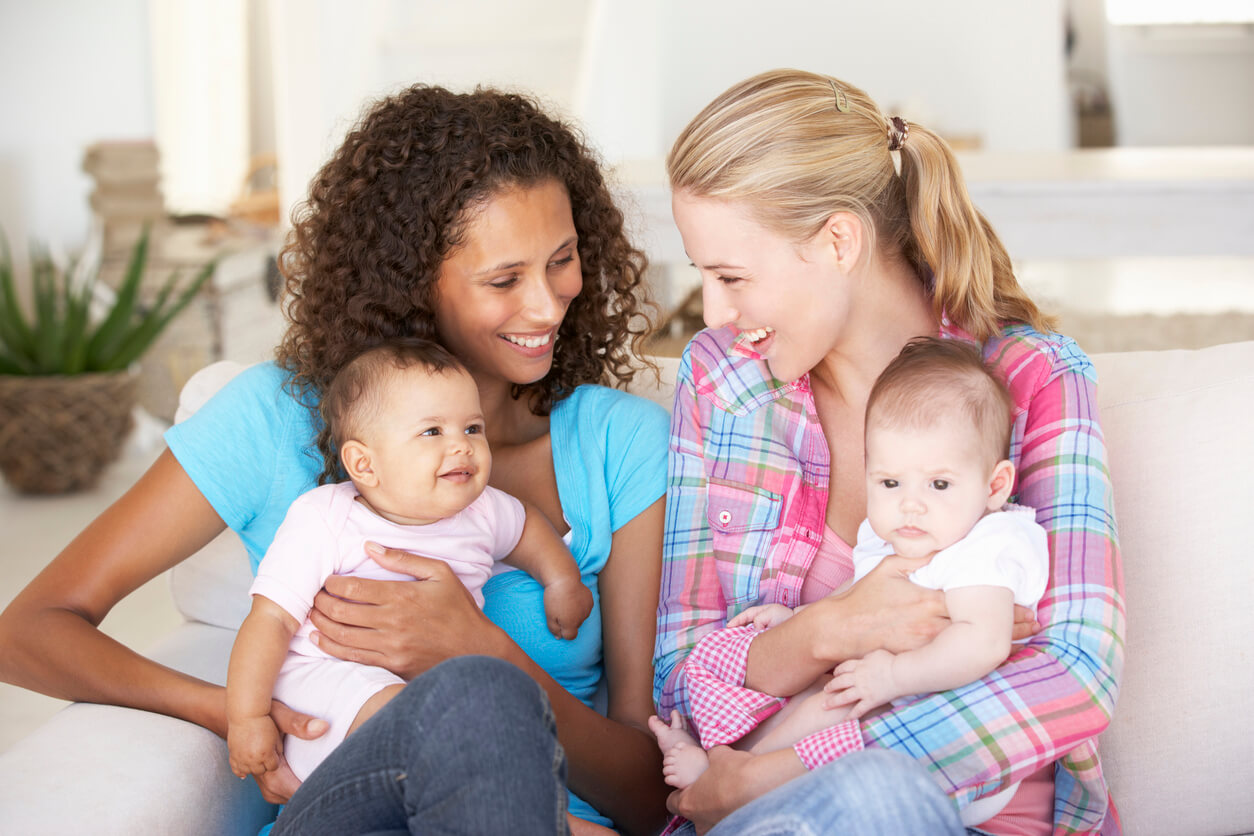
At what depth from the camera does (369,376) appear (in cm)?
140

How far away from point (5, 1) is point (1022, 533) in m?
5.99

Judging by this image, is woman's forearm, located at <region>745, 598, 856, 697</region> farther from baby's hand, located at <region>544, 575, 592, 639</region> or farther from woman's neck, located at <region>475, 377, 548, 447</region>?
woman's neck, located at <region>475, 377, 548, 447</region>

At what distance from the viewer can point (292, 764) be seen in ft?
4.34

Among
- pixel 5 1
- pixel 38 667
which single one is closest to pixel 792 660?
pixel 38 667

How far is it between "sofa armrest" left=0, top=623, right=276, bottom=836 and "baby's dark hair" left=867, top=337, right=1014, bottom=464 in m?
0.89

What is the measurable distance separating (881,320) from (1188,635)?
1.83ft

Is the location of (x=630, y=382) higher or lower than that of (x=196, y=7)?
lower

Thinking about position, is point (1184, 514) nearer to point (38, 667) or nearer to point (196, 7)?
point (38, 667)

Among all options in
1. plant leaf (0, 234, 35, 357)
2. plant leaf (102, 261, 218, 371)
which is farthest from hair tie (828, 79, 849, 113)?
plant leaf (0, 234, 35, 357)

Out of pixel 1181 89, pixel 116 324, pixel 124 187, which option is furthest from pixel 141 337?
pixel 1181 89

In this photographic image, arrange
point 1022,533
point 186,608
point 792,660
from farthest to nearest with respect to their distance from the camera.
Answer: point 186,608, point 792,660, point 1022,533

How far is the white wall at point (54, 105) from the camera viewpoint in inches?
221

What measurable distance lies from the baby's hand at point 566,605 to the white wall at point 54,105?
4.95 m

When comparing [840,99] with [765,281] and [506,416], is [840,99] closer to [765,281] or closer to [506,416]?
[765,281]
